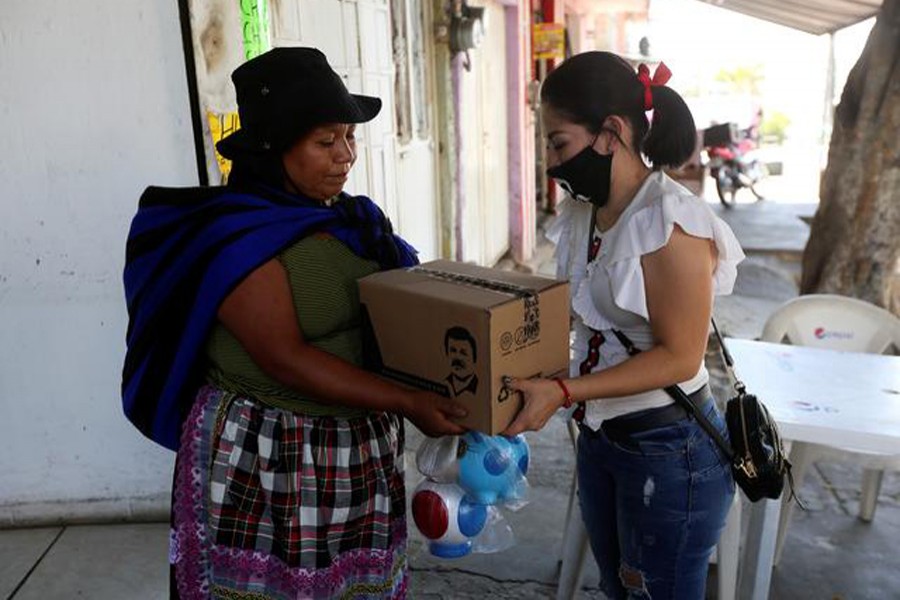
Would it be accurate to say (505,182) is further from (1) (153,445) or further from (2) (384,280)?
(2) (384,280)

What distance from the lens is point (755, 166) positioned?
1308cm

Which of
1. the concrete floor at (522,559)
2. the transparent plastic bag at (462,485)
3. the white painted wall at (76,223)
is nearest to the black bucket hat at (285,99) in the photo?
the transparent plastic bag at (462,485)

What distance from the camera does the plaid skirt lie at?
149 centimetres

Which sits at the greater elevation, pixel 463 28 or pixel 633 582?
pixel 463 28

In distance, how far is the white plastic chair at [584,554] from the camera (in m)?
2.12

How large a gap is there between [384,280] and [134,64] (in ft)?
5.15

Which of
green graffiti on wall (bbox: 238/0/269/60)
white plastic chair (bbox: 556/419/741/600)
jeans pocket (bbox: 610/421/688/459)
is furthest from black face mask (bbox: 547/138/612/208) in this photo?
green graffiti on wall (bbox: 238/0/269/60)

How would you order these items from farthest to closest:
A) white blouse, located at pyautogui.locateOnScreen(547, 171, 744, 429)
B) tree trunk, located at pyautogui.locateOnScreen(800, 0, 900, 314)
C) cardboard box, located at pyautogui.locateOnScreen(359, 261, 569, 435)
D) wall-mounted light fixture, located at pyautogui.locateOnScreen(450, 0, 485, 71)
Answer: wall-mounted light fixture, located at pyautogui.locateOnScreen(450, 0, 485, 71)
tree trunk, located at pyautogui.locateOnScreen(800, 0, 900, 314)
white blouse, located at pyautogui.locateOnScreen(547, 171, 744, 429)
cardboard box, located at pyautogui.locateOnScreen(359, 261, 569, 435)

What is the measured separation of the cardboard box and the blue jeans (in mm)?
263

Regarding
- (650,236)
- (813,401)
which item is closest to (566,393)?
(650,236)

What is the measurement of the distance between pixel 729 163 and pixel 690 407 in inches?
Answer: 481

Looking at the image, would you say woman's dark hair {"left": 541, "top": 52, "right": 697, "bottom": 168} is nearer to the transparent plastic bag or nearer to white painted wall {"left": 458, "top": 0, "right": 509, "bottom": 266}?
the transparent plastic bag

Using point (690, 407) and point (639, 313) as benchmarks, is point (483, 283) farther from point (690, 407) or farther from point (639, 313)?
point (690, 407)

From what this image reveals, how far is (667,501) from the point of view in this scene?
155 cm
